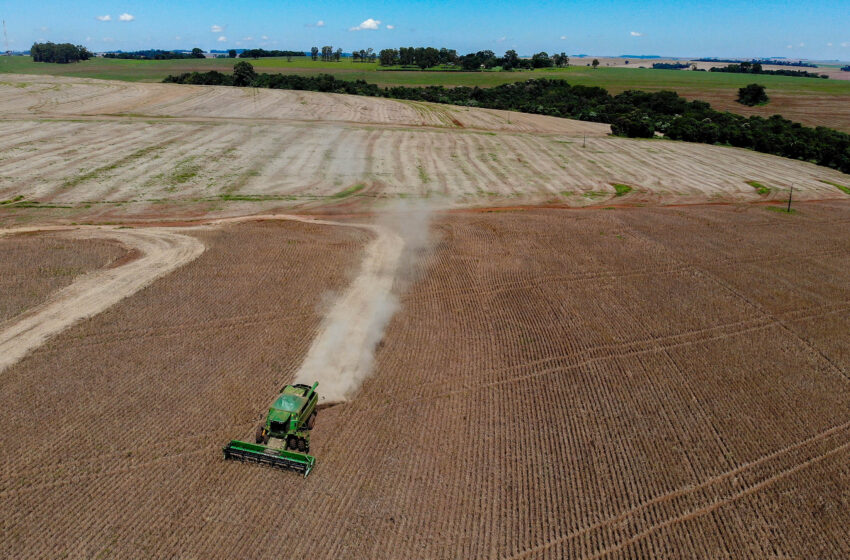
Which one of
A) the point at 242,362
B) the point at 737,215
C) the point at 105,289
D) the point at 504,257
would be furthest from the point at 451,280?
the point at 737,215

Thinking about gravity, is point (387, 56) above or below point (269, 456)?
above

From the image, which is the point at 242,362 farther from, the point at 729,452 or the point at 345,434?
the point at 729,452

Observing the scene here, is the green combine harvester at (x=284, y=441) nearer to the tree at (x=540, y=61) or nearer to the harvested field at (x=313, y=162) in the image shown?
the harvested field at (x=313, y=162)

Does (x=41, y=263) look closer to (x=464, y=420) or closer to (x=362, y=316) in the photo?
(x=362, y=316)

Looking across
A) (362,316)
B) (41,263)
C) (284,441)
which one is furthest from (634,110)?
(284,441)

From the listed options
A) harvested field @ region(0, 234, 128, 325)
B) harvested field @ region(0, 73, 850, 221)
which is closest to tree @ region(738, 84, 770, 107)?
harvested field @ region(0, 73, 850, 221)

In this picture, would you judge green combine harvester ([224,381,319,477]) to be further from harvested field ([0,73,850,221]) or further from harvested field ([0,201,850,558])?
harvested field ([0,73,850,221])
